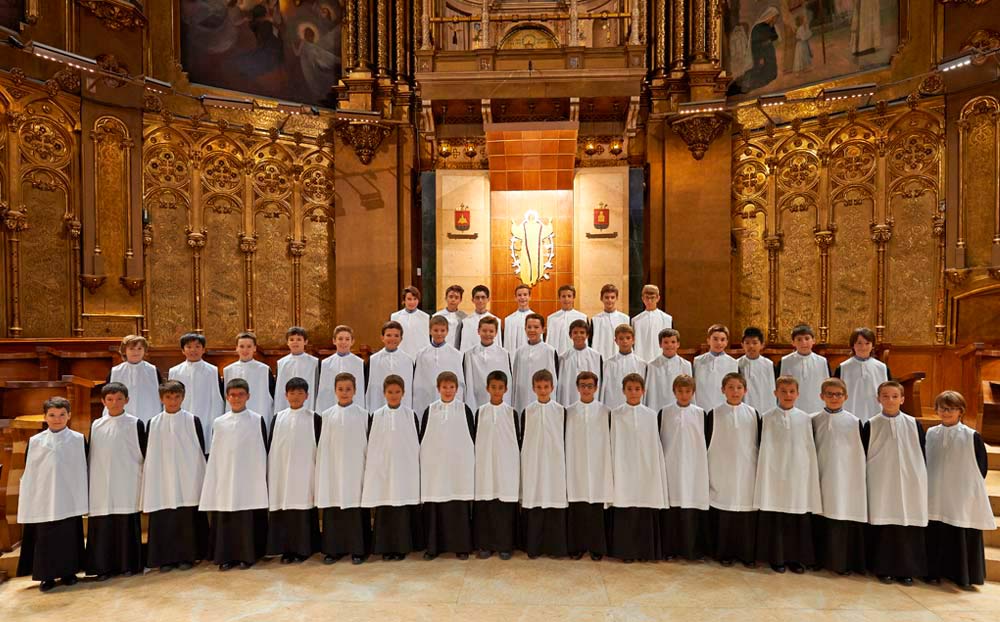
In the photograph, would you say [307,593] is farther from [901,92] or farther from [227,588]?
[901,92]

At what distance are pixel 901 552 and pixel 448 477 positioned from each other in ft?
10.2

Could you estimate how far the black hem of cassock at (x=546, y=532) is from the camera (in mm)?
4852

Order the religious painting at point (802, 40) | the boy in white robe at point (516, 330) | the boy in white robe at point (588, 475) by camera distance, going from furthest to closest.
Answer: the religious painting at point (802, 40) → the boy in white robe at point (516, 330) → the boy in white robe at point (588, 475)

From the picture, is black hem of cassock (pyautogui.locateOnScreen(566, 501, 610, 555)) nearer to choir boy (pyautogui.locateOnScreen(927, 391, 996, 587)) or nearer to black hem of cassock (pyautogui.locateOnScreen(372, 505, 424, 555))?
black hem of cassock (pyautogui.locateOnScreen(372, 505, 424, 555))

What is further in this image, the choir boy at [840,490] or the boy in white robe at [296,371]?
the boy in white robe at [296,371]

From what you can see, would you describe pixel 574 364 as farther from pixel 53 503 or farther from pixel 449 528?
pixel 53 503

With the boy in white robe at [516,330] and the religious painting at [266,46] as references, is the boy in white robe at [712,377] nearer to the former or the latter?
the boy in white robe at [516,330]

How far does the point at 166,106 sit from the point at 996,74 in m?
10.6

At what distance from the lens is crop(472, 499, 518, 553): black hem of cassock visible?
16.0 ft

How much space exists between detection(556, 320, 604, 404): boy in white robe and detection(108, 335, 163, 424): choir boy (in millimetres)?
3496

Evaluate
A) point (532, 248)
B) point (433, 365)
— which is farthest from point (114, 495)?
point (532, 248)

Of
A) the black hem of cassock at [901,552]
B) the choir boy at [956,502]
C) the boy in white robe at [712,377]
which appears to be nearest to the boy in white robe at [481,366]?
the boy in white robe at [712,377]

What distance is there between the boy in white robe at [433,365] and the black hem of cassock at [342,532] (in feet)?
4.14

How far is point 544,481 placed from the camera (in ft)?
16.0
